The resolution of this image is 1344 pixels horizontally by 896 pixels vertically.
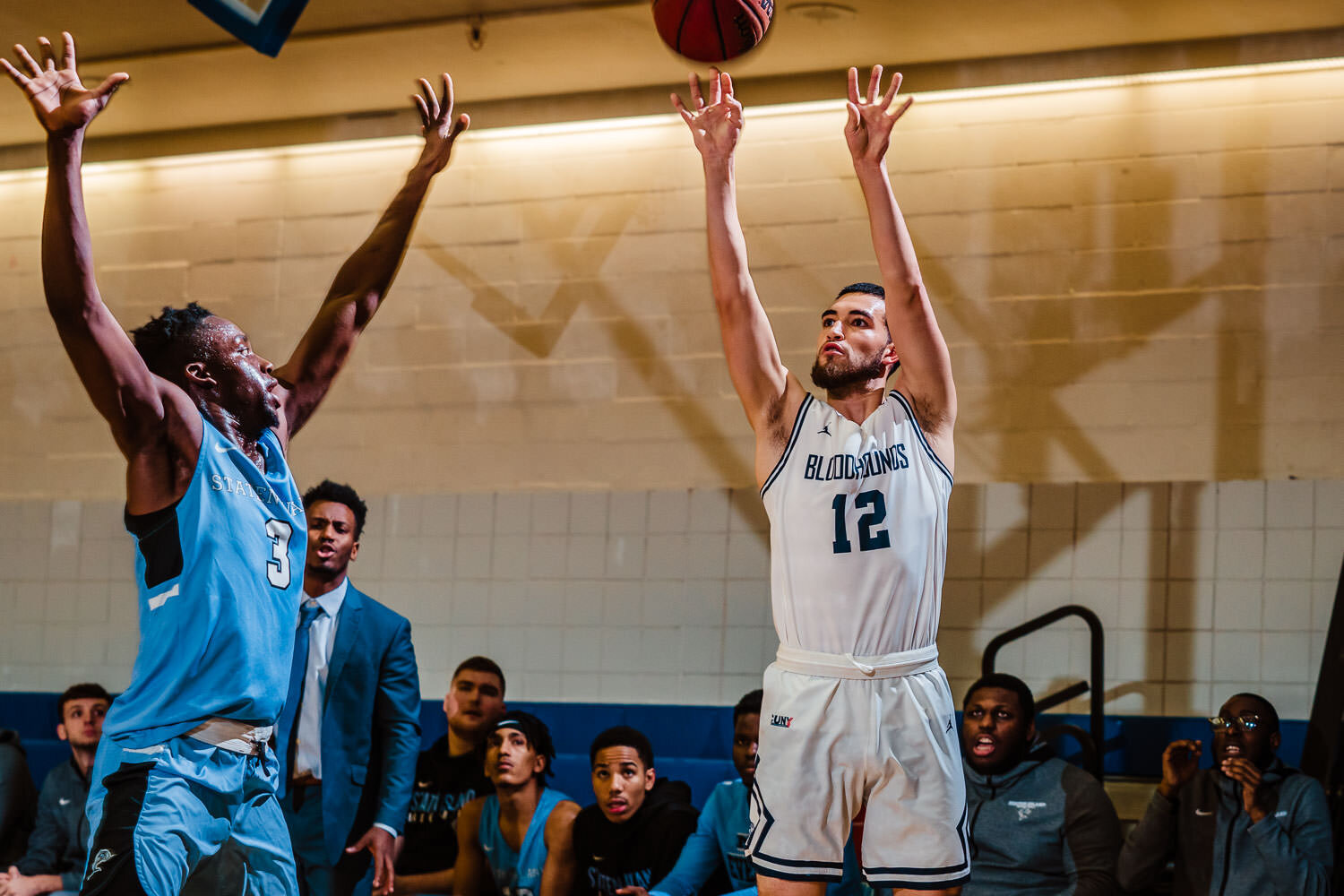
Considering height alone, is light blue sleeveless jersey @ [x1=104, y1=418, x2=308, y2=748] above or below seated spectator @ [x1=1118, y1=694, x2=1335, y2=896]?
above

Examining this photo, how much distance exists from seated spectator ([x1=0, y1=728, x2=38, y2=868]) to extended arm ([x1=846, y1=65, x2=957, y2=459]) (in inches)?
224

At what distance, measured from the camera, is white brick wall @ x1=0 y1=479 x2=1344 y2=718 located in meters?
7.14

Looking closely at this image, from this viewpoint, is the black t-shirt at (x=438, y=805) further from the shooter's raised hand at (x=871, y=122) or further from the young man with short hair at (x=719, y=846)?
the shooter's raised hand at (x=871, y=122)

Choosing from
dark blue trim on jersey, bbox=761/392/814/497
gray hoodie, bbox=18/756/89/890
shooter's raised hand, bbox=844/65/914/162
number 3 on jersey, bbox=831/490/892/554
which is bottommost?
gray hoodie, bbox=18/756/89/890

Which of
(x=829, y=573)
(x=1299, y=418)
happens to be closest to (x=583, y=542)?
(x=1299, y=418)

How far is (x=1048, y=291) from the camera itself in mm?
7648

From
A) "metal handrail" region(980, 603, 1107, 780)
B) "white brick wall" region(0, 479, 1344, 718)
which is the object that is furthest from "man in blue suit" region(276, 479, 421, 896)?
"metal handrail" region(980, 603, 1107, 780)

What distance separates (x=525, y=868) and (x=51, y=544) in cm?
460

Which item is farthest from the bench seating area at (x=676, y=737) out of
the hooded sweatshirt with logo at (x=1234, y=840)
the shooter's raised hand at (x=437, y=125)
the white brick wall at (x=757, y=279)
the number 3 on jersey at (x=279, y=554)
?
the number 3 on jersey at (x=279, y=554)

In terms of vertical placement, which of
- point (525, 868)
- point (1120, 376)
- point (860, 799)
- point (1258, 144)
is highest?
point (1258, 144)

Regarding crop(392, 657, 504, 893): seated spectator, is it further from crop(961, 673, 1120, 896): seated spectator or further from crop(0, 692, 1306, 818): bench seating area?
crop(961, 673, 1120, 896): seated spectator

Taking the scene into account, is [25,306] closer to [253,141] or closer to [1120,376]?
[253,141]

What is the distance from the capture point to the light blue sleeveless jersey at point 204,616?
3.17m

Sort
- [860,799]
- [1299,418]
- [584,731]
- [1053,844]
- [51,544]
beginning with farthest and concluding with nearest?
[51,544] < [584,731] < [1299,418] < [1053,844] < [860,799]
